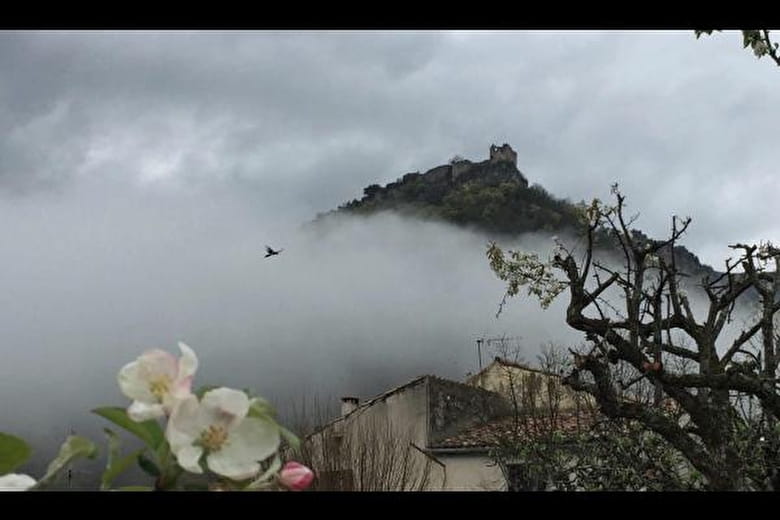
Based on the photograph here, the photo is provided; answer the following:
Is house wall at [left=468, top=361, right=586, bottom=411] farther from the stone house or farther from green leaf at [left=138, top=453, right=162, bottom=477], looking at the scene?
green leaf at [left=138, top=453, right=162, bottom=477]

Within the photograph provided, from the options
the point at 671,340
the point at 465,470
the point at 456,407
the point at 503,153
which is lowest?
the point at 671,340

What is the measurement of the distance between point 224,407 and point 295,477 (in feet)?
0.17

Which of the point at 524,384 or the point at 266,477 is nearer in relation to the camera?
the point at 266,477

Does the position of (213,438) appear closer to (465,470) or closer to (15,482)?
(15,482)

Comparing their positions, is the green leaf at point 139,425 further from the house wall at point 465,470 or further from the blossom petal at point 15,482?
the house wall at point 465,470

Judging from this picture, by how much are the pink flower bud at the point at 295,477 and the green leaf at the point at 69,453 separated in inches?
3.5

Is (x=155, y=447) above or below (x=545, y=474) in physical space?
below

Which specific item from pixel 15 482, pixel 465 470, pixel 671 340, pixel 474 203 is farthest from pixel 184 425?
pixel 474 203

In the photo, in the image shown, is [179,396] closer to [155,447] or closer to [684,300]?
[155,447]

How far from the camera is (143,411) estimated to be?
41cm
